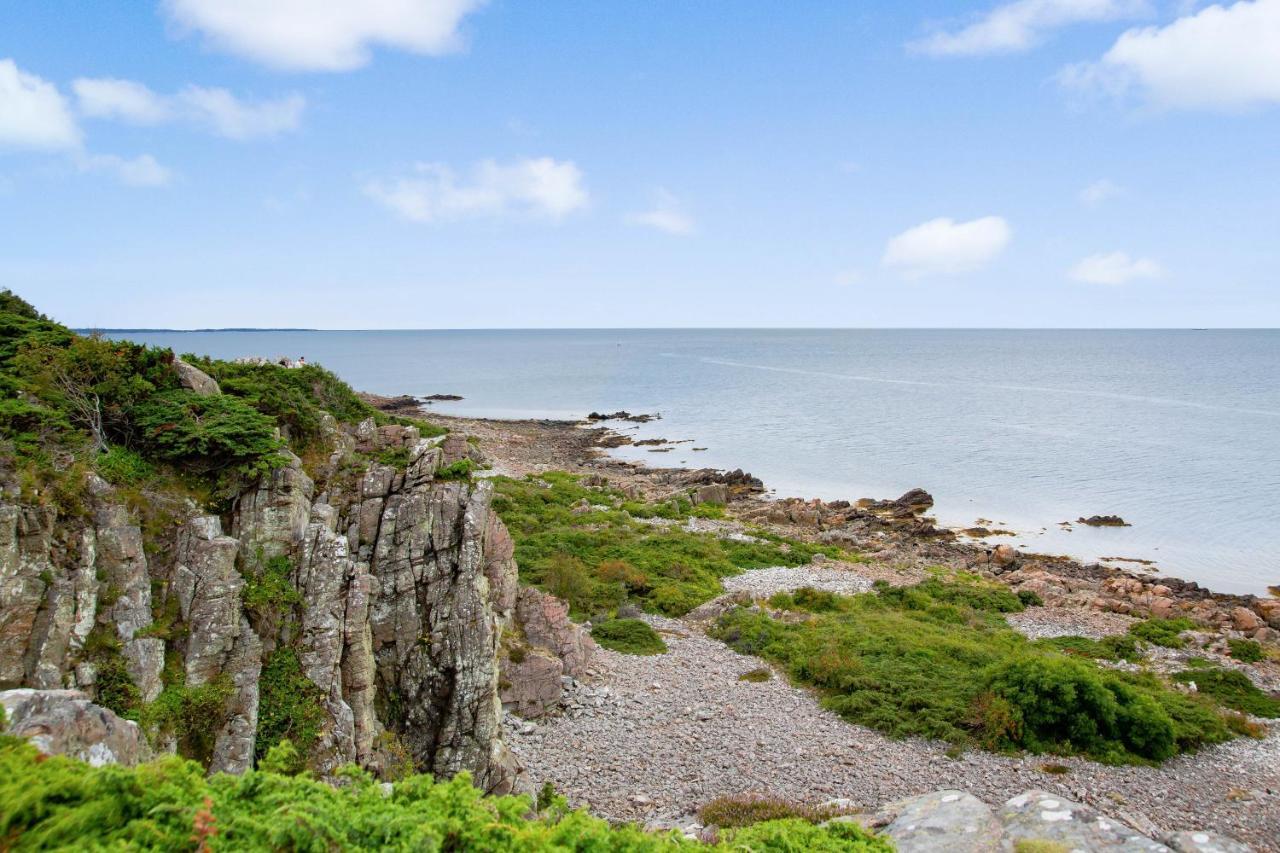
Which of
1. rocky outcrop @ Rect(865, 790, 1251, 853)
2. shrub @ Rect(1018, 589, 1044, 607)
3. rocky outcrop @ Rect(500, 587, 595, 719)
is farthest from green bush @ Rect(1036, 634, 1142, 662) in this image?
rocky outcrop @ Rect(500, 587, 595, 719)

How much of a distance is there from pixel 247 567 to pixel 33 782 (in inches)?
288

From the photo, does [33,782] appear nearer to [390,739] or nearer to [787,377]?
[390,739]

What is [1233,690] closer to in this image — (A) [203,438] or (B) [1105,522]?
(B) [1105,522]

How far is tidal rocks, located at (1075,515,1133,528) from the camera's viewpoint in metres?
48.0

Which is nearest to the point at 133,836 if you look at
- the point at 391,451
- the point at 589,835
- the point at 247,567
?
the point at 589,835

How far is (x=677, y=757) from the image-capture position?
61.6 feet

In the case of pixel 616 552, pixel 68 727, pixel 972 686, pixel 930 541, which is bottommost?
pixel 930 541

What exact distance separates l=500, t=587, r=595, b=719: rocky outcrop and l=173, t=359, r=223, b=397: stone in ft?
35.4

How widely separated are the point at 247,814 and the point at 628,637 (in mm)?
20471

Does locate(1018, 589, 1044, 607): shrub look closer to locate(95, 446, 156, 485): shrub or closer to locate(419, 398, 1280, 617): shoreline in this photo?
locate(419, 398, 1280, 617): shoreline

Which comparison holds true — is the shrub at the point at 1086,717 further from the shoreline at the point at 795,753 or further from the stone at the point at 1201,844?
the stone at the point at 1201,844

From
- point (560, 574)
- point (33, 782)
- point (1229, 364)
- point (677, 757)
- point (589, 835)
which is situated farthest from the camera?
point (1229, 364)

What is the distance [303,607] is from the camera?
43.0ft

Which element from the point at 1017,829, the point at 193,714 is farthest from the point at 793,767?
the point at 193,714
